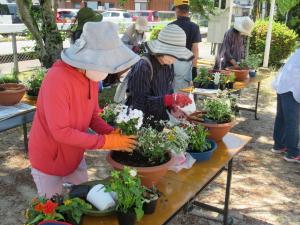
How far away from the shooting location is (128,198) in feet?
4.57

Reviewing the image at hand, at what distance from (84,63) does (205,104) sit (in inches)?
48.1

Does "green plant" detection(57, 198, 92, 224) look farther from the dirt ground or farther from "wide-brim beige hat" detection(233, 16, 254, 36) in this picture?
"wide-brim beige hat" detection(233, 16, 254, 36)

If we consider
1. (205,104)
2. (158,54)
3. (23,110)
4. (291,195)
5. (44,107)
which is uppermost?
(158,54)

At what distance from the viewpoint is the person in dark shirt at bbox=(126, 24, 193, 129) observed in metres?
2.20

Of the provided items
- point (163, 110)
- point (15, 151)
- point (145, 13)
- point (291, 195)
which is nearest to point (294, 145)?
point (291, 195)

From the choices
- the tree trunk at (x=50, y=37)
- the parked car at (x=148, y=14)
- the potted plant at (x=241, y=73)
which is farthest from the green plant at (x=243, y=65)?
the parked car at (x=148, y=14)

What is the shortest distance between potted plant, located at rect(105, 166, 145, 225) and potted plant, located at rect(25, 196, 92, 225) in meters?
0.13

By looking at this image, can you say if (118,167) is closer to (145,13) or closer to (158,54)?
(158,54)

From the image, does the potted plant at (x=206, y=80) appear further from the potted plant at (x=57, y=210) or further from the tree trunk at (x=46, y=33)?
the potted plant at (x=57, y=210)

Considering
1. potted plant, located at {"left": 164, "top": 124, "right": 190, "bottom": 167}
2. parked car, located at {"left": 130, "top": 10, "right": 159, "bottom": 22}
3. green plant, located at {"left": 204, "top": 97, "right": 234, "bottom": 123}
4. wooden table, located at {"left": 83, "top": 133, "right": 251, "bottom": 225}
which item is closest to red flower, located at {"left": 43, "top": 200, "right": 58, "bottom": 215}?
wooden table, located at {"left": 83, "top": 133, "right": 251, "bottom": 225}

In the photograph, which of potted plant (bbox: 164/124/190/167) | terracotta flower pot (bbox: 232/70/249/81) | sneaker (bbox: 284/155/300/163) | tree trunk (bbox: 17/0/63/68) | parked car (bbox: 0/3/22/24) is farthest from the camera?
parked car (bbox: 0/3/22/24)

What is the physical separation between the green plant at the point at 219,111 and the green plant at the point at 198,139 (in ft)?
0.89

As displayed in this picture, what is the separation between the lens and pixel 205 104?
2568mm

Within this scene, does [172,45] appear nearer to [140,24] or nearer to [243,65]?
[243,65]
